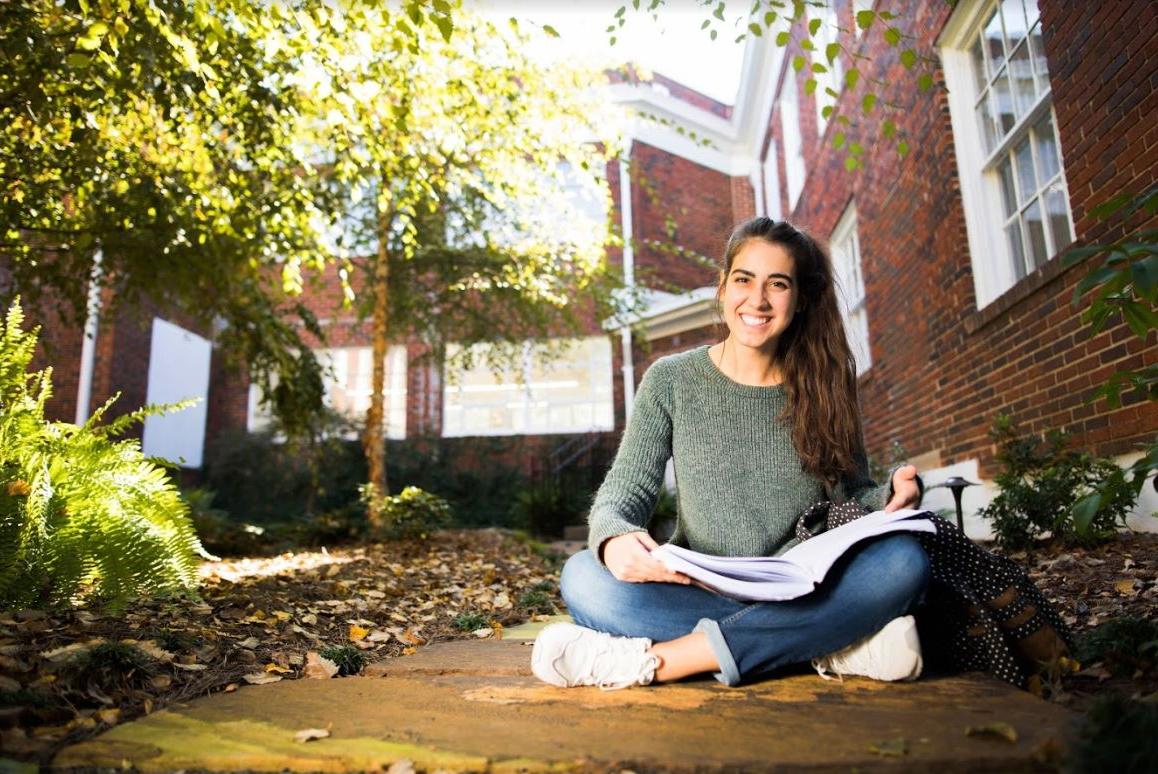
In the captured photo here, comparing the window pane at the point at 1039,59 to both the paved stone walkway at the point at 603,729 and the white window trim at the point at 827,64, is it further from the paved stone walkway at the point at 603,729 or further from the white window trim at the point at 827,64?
the paved stone walkway at the point at 603,729

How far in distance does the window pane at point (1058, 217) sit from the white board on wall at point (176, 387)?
11.5 metres

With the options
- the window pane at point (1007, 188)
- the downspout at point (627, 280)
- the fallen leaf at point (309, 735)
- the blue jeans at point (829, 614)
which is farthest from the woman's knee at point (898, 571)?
the downspout at point (627, 280)

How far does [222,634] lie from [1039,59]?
5265mm

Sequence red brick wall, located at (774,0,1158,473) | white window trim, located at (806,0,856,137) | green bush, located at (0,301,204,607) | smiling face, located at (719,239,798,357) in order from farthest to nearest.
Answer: white window trim, located at (806,0,856,137), red brick wall, located at (774,0,1158,473), green bush, located at (0,301,204,607), smiling face, located at (719,239,798,357)

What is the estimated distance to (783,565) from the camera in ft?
6.10

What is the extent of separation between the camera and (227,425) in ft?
45.8

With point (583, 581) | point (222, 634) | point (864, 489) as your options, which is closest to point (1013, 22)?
point (864, 489)

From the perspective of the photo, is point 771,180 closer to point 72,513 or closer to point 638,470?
point 638,470

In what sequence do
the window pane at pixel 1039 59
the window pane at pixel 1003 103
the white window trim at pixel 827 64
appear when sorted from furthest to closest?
the white window trim at pixel 827 64 → the window pane at pixel 1003 103 → the window pane at pixel 1039 59

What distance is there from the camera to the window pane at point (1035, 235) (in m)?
4.97

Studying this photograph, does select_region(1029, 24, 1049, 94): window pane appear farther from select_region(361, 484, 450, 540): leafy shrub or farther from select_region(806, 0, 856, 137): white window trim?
select_region(361, 484, 450, 540): leafy shrub

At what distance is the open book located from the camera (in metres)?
1.81

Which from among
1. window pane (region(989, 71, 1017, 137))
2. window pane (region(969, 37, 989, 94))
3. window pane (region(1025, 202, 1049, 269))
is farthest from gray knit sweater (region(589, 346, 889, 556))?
window pane (region(969, 37, 989, 94))

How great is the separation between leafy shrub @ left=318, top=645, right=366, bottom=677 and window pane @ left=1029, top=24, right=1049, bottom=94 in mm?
4840
